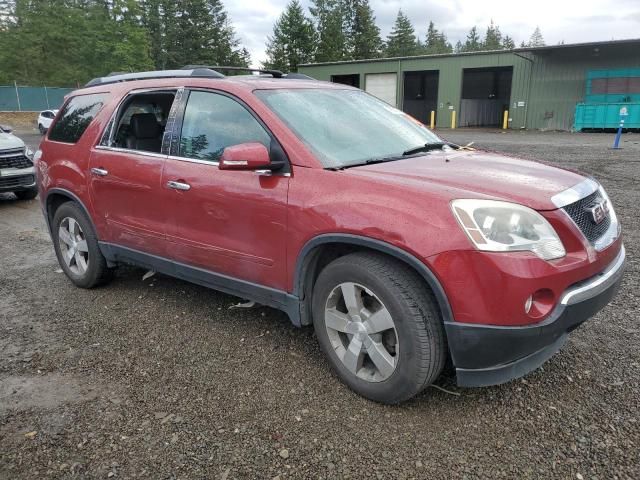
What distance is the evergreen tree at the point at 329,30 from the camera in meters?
61.1

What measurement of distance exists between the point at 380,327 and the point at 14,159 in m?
Result: 8.63

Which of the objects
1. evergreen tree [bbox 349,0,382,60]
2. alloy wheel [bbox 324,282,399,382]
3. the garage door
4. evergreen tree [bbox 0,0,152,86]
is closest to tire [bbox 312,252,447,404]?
alloy wheel [bbox 324,282,399,382]

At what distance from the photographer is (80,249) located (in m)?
4.71

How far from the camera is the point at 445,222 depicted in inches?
96.6

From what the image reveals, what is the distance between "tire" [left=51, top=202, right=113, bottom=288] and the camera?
455 centimetres

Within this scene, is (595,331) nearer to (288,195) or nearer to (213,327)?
(288,195)

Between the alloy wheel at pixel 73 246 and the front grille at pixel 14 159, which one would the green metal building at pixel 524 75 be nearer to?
the front grille at pixel 14 159

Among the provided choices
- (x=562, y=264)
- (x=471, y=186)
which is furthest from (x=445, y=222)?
(x=562, y=264)

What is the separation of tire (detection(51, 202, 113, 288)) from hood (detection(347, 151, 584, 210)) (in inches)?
108

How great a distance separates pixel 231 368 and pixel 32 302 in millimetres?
2324

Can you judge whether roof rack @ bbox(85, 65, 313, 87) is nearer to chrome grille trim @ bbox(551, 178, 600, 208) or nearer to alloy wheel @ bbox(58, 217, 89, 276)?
alloy wheel @ bbox(58, 217, 89, 276)

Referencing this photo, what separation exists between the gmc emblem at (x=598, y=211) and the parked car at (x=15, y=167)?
9236 millimetres

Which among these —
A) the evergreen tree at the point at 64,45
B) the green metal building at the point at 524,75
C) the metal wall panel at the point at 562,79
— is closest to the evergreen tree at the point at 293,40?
the evergreen tree at the point at 64,45

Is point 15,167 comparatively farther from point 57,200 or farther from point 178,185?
point 178,185
